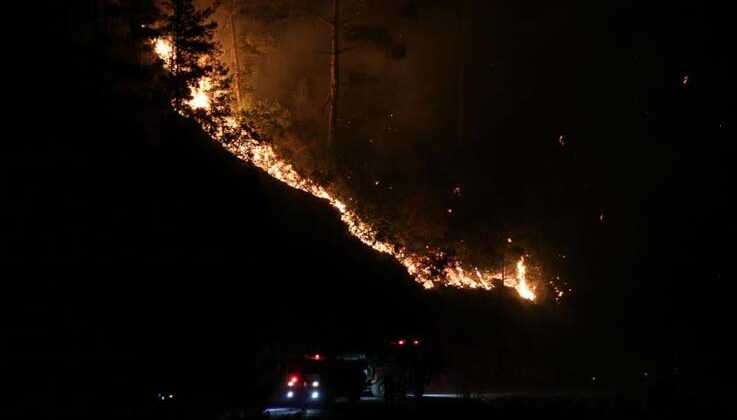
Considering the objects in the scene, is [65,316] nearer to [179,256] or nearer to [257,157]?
[179,256]

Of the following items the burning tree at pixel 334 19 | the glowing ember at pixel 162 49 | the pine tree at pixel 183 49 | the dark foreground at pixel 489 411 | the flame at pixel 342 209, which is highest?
the burning tree at pixel 334 19

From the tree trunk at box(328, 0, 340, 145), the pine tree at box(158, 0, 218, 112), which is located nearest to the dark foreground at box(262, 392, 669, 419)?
the pine tree at box(158, 0, 218, 112)

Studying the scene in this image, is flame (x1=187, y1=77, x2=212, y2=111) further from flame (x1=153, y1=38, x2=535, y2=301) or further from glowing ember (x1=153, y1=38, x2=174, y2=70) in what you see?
glowing ember (x1=153, y1=38, x2=174, y2=70)

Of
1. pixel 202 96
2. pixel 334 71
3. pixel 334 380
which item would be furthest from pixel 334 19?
pixel 334 380

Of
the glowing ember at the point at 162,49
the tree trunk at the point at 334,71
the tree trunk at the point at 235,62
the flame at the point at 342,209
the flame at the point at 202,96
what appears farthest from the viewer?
the tree trunk at the point at 334,71

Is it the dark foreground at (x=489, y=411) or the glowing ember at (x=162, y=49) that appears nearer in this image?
the dark foreground at (x=489, y=411)

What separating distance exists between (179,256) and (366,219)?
14.1 metres

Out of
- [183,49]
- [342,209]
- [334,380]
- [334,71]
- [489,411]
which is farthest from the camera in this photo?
[334,71]

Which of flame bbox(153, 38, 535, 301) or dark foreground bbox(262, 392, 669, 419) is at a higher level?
flame bbox(153, 38, 535, 301)

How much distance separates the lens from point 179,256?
28.5 meters

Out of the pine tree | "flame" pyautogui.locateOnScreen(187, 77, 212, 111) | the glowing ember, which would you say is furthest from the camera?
"flame" pyautogui.locateOnScreen(187, 77, 212, 111)

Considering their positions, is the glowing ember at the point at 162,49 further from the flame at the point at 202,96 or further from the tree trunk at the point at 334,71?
the tree trunk at the point at 334,71

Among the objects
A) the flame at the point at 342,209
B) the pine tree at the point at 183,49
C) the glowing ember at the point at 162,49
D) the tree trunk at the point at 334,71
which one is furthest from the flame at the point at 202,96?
the tree trunk at the point at 334,71

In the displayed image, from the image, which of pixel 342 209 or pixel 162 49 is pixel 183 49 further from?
pixel 342 209
